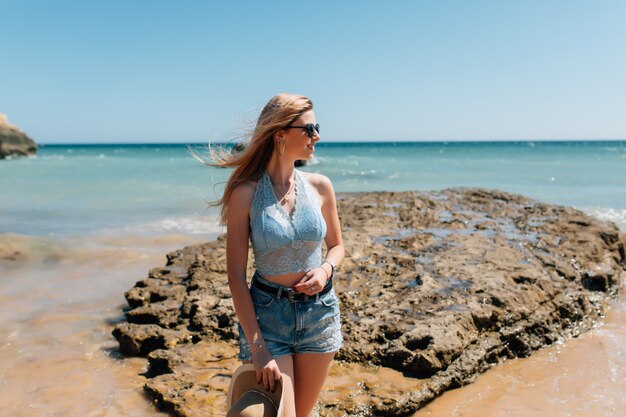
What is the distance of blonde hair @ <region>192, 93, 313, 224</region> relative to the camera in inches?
101

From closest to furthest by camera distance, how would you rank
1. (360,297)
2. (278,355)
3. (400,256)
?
(278,355)
(360,297)
(400,256)

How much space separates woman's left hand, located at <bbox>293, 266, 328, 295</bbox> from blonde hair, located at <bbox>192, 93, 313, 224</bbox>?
0.48 metres

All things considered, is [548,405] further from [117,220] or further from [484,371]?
[117,220]

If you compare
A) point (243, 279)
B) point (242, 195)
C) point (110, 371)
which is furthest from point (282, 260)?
point (110, 371)

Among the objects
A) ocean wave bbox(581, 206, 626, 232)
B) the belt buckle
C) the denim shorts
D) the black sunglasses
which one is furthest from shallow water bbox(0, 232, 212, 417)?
ocean wave bbox(581, 206, 626, 232)

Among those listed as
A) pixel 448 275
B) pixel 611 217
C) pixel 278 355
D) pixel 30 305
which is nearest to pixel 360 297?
pixel 448 275

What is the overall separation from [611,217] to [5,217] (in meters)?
15.7

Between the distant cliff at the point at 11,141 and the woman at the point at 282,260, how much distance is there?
185 ft

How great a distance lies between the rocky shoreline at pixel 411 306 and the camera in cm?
414

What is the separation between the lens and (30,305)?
6.78 metres

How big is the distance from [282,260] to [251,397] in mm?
604

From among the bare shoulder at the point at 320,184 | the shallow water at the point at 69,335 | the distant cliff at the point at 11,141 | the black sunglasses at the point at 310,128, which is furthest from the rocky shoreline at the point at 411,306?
the distant cliff at the point at 11,141

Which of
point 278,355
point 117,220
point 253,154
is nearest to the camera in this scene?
point 278,355

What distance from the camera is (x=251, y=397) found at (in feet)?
7.84
